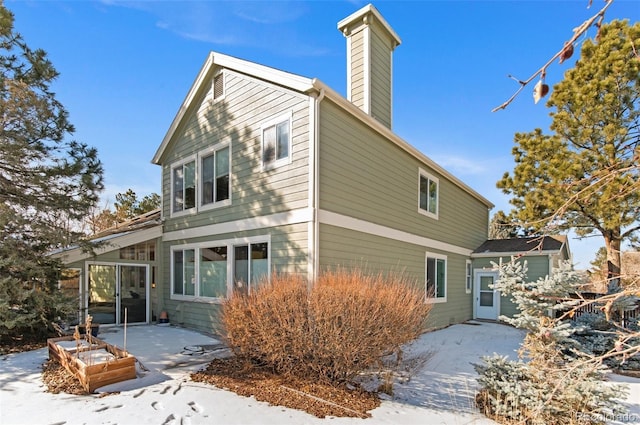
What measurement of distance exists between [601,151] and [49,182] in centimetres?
1606

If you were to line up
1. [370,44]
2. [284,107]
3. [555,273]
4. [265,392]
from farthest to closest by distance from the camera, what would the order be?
[370,44] < [284,107] < [555,273] < [265,392]

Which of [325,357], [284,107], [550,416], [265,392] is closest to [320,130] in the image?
[284,107]

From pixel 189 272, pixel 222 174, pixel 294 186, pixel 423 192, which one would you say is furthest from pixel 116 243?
pixel 423 192

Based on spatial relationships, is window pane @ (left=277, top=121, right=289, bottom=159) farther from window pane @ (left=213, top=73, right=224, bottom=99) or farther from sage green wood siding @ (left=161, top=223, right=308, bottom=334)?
window pane @ (left=213, top=73, right=224, bottom=99)

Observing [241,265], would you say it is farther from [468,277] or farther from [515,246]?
[515,246]

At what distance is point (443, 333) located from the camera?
38.1 ft

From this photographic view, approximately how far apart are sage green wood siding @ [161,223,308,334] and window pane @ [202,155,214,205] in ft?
Result: 3.88

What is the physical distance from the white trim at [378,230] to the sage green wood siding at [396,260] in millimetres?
111

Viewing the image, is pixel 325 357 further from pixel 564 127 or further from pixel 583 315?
pixel 564 127

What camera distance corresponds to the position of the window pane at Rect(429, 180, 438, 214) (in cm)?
1289

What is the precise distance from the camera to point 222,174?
1054 centimetres

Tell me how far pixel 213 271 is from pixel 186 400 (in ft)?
18.3

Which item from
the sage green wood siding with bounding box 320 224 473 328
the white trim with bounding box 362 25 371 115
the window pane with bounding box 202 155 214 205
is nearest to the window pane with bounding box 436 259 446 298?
the sage green wood siding with bounding box 320 224 473 328

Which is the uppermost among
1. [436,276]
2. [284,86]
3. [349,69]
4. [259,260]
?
[349,69]
